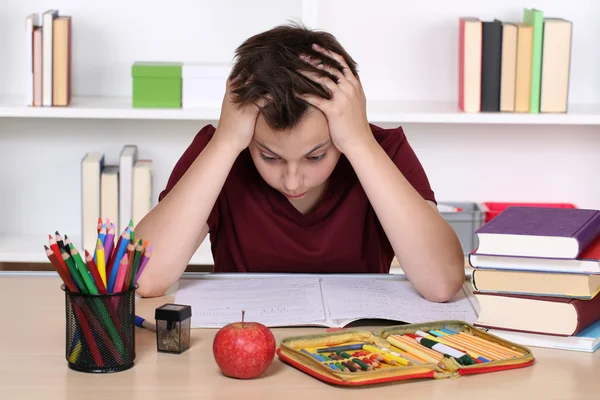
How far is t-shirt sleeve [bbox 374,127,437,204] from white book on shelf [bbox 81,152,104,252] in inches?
45.4

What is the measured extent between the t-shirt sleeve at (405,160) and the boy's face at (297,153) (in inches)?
8.4

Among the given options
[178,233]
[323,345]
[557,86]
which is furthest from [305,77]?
[557,86]

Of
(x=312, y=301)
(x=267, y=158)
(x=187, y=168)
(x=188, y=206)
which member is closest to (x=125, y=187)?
(x=187, y=168)

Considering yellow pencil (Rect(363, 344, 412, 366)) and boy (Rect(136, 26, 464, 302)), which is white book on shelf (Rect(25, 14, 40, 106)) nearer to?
boy (Rect(136, 26, 464, 302))

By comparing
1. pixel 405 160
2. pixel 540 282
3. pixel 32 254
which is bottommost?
pixel 32 254

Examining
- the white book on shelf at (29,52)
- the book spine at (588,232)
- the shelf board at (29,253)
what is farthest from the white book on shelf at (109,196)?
the book spine at (588,232)

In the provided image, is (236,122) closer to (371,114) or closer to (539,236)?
(539,236)

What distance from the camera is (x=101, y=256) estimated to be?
3.53 feet

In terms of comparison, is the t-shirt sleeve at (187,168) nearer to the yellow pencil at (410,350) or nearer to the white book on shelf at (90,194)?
the yellow pencil at (410,350)

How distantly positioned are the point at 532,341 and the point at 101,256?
57 cm

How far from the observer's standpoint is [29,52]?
2.50 metres

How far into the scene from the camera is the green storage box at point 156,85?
254cm

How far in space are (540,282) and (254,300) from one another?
440 millimetres

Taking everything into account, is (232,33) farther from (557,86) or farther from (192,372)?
(192,372)
